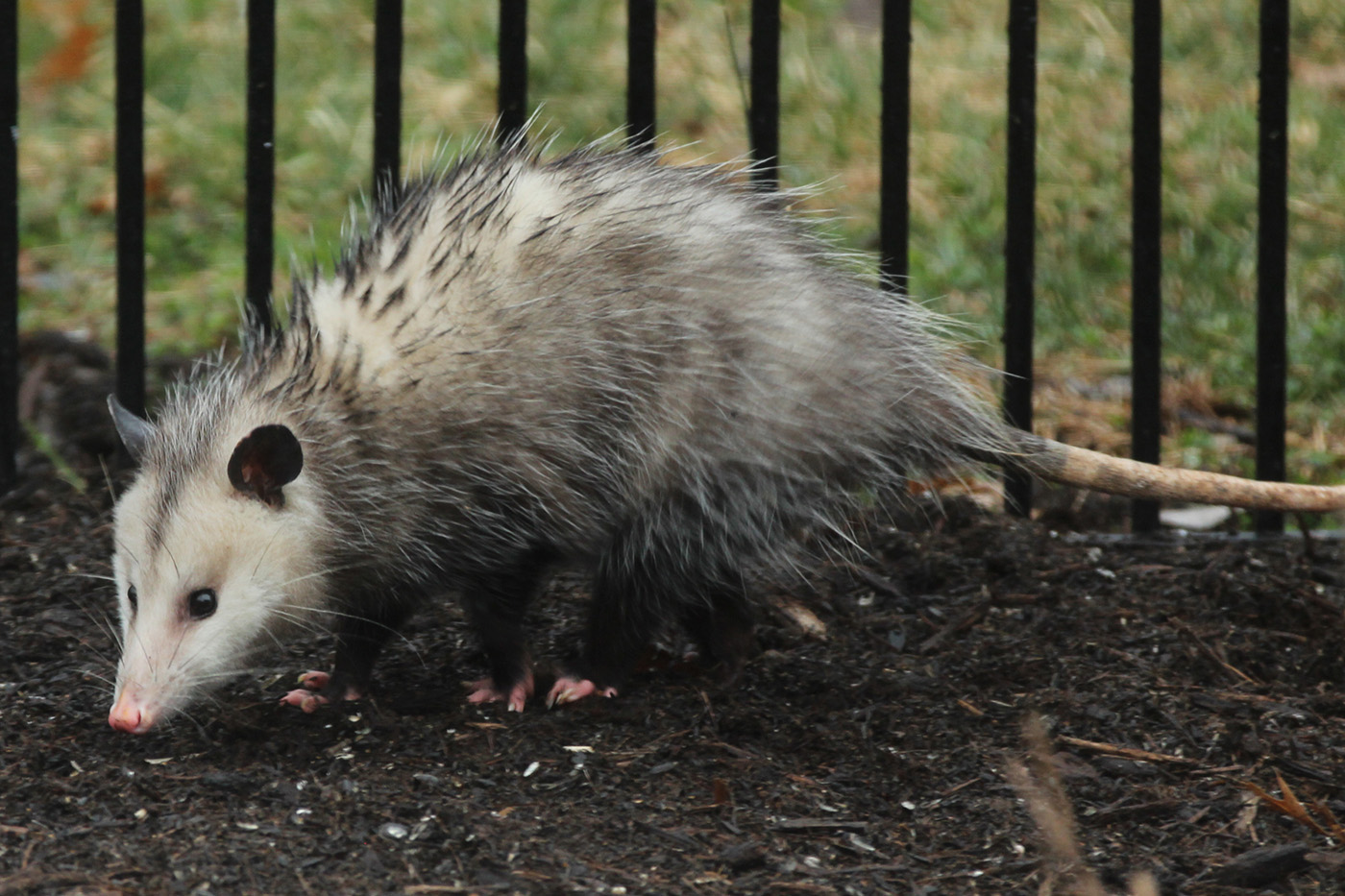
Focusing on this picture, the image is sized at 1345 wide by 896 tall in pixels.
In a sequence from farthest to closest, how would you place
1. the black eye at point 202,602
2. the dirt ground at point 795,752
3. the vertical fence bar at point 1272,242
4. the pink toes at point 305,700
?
the vertical fence bar at point 1272,242 → the pink toes at point 305,700 → the black eye at point 202,602 → the dirt ground at point 795,752

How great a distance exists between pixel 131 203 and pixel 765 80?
4.49 feet

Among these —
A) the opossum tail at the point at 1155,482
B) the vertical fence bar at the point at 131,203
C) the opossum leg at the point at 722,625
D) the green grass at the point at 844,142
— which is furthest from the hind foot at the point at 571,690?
the green grass at the point at 844,142

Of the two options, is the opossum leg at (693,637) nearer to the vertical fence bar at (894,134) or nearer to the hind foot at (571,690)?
the hind foot at (571,690)

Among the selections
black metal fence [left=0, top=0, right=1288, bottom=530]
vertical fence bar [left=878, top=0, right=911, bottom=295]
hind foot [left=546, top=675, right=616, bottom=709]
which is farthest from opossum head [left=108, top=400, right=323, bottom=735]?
vertical fence bar [left=878, top=0, right=911, bottom=295]

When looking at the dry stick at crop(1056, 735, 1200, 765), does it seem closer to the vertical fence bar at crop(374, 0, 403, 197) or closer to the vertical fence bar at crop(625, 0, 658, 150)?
the vertical fence bar at crop(625, 0, 658, 150)

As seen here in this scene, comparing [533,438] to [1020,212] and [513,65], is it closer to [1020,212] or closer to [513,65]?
[513,65]

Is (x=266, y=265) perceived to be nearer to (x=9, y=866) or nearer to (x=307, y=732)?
(x=307, y=732)

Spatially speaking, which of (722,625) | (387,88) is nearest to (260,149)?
(387,88)

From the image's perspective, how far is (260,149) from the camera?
334 cm

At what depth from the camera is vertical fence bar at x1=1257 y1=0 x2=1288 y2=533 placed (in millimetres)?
3275

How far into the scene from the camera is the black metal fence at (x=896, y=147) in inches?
130

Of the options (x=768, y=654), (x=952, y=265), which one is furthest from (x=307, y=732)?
(x=952, y=265)

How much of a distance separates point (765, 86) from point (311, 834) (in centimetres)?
190

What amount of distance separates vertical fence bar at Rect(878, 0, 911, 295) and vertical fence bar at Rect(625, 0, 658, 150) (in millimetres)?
488
